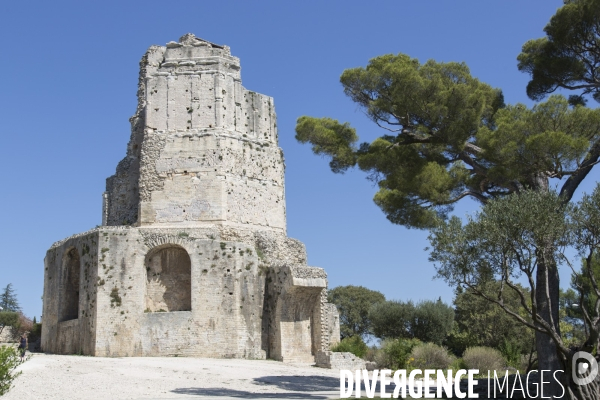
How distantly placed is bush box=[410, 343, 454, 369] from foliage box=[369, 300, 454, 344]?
933 centimetres

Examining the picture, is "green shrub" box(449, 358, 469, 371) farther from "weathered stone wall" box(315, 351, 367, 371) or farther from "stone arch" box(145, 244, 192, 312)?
"stone arch" box(145, 244, 192, 312)

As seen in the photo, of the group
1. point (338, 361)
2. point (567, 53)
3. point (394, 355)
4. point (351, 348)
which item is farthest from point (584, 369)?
point (351, 348)

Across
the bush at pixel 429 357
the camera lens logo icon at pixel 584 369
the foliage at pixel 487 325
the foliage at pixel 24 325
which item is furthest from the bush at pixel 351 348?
the foliage at pixel 24 325

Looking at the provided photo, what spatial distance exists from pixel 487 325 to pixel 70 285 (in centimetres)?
1897

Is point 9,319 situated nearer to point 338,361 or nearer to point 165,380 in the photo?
point 338,361

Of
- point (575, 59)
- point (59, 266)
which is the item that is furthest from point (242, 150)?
point (575, 59)

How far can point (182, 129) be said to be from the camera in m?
26.5

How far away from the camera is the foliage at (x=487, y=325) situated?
31.3 meters

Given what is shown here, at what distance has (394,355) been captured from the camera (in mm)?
22703

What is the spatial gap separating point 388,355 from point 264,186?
26.6 ft

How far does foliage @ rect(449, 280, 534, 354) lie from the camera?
3131 cm

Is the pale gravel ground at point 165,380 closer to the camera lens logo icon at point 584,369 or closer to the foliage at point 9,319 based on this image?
the camera lens logo icon at point 584,369

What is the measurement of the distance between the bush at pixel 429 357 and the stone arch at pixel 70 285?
12.4 m

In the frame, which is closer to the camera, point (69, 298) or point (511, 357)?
point (511, 357)
